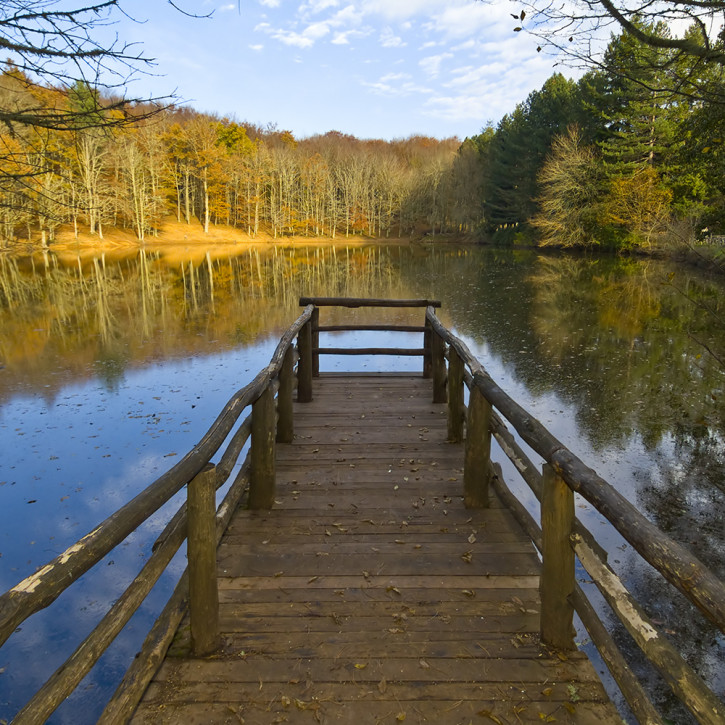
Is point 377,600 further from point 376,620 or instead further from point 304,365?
Answer: point 304,365

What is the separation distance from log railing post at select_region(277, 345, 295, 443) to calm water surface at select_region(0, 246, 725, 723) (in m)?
1.50

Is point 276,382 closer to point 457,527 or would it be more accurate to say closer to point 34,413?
point 457,527

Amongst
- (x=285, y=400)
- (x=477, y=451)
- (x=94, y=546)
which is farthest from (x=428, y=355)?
(x=94, y=546)

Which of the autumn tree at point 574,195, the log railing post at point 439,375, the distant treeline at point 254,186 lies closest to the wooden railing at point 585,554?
the log railing post at point 439,375

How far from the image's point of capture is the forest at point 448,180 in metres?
24.2

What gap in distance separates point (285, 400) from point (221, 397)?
14.5 feet

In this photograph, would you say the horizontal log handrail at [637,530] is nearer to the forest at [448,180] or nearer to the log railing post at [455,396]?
the log railing post at [455,396]

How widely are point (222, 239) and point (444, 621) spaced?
177 feet

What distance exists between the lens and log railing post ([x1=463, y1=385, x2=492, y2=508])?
3.78 meters

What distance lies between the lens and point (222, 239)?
53062 mm

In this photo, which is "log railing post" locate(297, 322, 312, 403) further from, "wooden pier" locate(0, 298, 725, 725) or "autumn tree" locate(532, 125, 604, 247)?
"autumn tree" locate(532, 125, 604, 247)

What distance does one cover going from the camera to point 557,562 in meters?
2.45

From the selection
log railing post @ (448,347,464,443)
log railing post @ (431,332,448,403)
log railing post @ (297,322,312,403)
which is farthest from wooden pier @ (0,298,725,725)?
log railing post @ (297,322,312,403)

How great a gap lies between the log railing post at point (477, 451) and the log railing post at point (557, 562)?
4.21 feet
